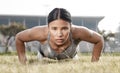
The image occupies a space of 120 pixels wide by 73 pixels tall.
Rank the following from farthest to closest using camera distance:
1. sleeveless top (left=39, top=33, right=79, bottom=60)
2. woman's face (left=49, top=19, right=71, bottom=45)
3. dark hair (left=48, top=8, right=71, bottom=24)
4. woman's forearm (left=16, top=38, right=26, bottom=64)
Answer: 1. woman's forearm (left=16, top=38, right=26, bottom=64)
2. sleeveless top (left=39, top=33, right=79, bottom=60)
3. dark hair (left=48, top=8, right=71, bottom=24)
4. woman's face (left=49, top=19, right=71, bottom=45)

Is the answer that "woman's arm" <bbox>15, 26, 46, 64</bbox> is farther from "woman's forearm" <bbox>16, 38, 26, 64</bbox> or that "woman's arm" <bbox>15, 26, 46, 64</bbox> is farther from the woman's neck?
the woman's neck

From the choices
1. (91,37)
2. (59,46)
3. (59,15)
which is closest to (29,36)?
(59,46)

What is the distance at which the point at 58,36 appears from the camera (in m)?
6.24

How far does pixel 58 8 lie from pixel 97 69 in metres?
2.11

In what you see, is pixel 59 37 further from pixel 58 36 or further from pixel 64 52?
pixel 64 52

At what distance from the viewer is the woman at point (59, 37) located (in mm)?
6277

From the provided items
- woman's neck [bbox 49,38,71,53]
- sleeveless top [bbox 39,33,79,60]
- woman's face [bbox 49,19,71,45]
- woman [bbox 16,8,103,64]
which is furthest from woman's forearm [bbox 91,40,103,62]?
woman's face [bbox 49,19,71,45]

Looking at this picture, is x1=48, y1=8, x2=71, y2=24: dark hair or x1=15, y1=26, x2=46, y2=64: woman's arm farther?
x1=15, y1=26, x2=46, y2=64: woman's arm

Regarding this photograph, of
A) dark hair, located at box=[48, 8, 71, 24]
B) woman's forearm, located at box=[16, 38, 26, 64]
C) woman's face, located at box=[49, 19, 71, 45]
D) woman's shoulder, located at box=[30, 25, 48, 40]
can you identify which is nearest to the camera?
woman's face, located at box=[49, 19, 71, 45]

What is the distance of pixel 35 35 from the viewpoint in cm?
682

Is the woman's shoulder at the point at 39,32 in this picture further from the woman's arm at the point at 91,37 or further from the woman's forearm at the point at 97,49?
the woman's forearm at the point at 97,49

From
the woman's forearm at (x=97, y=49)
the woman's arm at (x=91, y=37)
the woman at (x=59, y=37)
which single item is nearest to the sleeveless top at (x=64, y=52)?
the woman at (x=59, y=37)

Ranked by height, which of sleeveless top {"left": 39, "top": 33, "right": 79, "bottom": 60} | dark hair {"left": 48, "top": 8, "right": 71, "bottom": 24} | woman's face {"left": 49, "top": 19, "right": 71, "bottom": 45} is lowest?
sleeveless top {"left": 39, "top": 33, "right": 79, "bottom": 60}

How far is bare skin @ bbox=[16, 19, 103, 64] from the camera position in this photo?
246 inches
